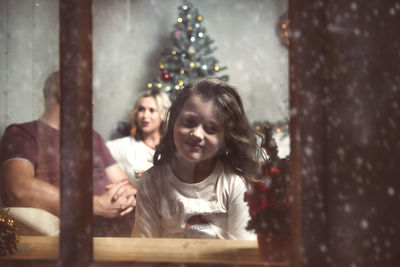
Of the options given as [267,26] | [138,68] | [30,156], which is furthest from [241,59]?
[30,156]

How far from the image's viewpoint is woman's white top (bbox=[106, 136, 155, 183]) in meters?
2.16

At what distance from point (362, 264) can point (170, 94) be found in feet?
7.21

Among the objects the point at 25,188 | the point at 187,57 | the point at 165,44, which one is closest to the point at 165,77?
the point at 187,57

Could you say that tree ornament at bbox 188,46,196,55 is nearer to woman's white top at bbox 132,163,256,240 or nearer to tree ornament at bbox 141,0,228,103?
tree ornament at bbox 141,0,228,103

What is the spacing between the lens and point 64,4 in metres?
0.59

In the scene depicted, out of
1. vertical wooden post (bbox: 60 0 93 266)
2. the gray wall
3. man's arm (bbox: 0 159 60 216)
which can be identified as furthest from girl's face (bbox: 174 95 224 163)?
the gray wall

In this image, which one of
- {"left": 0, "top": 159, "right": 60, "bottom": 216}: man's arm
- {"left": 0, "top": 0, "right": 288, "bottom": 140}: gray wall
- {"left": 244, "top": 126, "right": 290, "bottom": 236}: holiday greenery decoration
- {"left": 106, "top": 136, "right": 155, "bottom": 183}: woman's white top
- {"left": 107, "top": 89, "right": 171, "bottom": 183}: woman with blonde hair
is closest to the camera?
{"left": 244, "top": 126, "right": 290, "bottom": 236}: holiday greenery decoration

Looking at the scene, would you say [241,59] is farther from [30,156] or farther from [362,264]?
[362,264]

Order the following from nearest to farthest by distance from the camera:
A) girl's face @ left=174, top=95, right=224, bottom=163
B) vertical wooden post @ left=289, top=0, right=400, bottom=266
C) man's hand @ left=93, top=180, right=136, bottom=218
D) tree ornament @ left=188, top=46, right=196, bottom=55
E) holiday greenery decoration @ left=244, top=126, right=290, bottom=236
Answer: vertical wooden post @ left=289, top=0, right=400, bottom=266 → holiday greenery decoration @ left=244, top=126, right=290, bottom=236 → girl's face @ left=174, top=95, right=224, bottom=163 → man's hand @ left=93, top=180, right=136, bottom=218 → tree ornament @ left=188, top=46, right=196, bottom=55

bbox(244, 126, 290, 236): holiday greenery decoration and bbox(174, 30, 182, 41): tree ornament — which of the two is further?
bbox(174, 30, 182, 41): tree ornament

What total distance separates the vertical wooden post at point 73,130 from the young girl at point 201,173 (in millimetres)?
400

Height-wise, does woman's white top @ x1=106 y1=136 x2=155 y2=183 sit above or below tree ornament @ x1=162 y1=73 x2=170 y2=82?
below

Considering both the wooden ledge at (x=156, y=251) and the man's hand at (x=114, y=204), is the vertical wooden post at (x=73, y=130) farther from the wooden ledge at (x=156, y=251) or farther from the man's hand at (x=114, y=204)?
the man's hand at (x=114, y=204)

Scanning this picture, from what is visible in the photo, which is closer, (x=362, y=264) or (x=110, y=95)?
(x=362, y=264)
